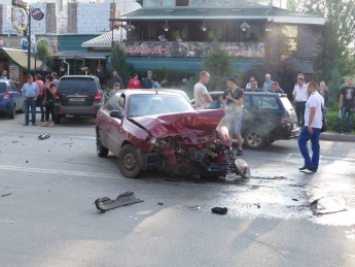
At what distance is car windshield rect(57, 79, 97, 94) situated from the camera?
17172 millimetres

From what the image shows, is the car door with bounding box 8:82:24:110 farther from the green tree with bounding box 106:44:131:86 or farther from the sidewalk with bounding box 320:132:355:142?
the green tree with bounding box 106:44:131:86

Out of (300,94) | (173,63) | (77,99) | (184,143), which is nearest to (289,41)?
(173,63)

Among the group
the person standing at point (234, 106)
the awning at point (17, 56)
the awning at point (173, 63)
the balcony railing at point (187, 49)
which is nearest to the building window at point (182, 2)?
the balcony railing at point (187, 49)

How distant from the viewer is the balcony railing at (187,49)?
99.9 feet

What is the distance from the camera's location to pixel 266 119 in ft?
40.8

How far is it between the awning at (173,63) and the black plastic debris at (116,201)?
23.7 m

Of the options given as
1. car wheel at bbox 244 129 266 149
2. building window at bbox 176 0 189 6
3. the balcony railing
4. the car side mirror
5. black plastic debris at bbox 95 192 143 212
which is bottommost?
black plastic debris at bbox 95 192 143 212

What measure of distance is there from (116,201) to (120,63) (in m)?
25.7

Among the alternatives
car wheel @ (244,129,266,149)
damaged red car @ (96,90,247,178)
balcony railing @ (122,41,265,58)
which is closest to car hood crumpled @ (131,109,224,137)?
damaged red car @ (96,90,247,178)

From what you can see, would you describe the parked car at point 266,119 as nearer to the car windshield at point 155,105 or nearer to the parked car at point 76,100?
the car windshield at point 155,105

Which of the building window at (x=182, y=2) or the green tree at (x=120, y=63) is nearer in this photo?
the green tree at (x=120, y=63)

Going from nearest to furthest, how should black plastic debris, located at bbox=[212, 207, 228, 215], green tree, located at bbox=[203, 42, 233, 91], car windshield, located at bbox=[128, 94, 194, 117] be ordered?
black plastic debris, located at bbox=[212, 207, 228, 215]
car windshield, located at bbox=[128, 94, 194, 117]
green tree, located at bbox=[203, 42, 233, 91]

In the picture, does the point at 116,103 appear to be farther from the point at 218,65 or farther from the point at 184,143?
the point at 218,65

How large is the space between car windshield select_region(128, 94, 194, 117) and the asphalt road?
118cm
